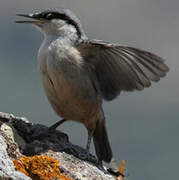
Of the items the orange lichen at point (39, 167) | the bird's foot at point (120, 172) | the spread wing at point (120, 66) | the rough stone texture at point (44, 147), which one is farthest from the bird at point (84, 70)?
the orange lichen at point (39, 167)

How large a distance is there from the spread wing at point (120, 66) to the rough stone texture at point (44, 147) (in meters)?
1.32

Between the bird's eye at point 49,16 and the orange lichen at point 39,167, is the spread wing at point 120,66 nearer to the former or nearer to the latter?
the bird's eye at point 49,16

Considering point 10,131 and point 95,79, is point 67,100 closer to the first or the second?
point 95,79

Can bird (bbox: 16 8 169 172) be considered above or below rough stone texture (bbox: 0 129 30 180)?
above

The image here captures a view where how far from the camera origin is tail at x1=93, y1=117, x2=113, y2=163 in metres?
6.69

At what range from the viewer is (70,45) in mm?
6152

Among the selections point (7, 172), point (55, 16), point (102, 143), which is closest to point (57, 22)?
point (55, 16)

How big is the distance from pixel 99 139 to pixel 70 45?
1.61 m

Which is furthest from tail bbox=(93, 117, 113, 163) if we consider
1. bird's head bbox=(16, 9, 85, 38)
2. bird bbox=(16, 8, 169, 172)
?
bird's head bbox=(16, 9, 85, 38)

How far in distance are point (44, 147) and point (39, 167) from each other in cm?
65

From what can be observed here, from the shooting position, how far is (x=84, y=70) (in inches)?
242

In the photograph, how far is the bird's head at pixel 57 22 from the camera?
6461 mm

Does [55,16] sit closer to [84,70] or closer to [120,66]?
[84,70]

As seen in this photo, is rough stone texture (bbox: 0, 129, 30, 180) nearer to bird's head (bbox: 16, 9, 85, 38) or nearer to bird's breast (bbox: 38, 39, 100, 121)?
bird's breast (bbox: 38, 39, 100, 121)
